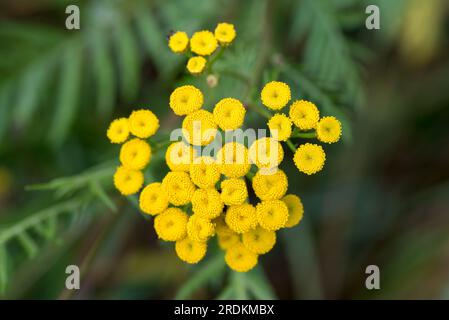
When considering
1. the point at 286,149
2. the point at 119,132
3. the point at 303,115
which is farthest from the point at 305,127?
the point at 286,149

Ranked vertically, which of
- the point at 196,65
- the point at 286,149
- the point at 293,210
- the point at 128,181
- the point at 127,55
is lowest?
the point at 293,210

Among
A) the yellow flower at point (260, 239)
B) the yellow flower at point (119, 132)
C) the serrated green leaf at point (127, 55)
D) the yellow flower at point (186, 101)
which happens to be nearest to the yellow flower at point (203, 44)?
the yellow flower at point (186, 101)

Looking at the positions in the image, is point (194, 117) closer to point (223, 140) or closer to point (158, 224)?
point (223, 140)

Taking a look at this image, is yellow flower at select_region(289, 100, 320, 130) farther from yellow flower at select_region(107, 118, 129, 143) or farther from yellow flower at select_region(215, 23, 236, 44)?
yellow flower at select_region(107, 118, 129, 143)

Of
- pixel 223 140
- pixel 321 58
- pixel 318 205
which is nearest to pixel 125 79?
pixel 321 58

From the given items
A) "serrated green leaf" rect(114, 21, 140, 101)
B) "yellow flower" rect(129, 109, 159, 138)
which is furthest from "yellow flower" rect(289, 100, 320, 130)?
"serrated green leaf" rect(114, 21, 140, 101)

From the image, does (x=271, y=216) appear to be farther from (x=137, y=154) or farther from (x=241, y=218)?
(x=137, y=154)
